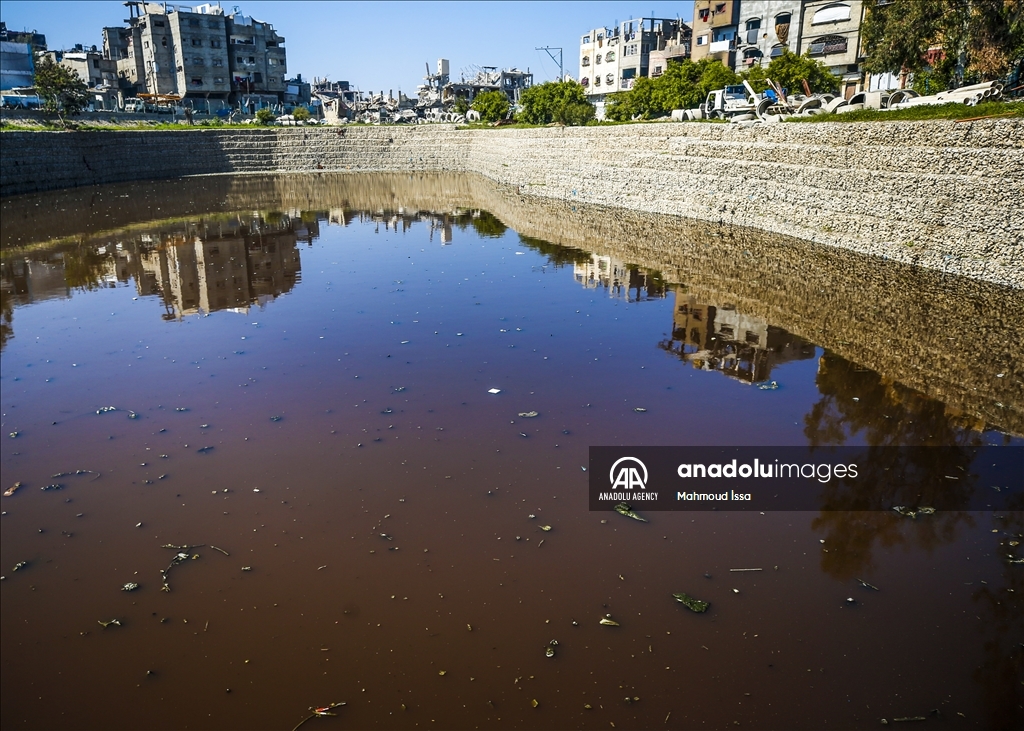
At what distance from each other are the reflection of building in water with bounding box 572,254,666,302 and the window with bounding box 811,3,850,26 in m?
41.9

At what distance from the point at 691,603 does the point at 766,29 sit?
58.4 meters

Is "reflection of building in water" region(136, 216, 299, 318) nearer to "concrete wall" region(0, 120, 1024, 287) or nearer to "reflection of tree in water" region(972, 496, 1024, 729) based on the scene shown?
"concrete wall" region(0, 120, 1024, 287)

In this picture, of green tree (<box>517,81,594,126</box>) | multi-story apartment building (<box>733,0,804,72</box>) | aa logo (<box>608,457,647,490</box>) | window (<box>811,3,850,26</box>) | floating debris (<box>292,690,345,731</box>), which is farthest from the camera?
multi-story apartment building (<box>733,0,804,72</box>)

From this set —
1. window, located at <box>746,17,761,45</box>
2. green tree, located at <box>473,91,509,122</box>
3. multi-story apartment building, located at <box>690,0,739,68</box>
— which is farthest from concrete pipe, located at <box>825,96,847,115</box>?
green tree, located at <box>473,91,509,122</box>

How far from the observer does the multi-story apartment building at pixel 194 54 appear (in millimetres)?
74188

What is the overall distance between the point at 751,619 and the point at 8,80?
294 feet

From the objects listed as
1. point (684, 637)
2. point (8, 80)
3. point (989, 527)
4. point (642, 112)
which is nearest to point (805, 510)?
point (989, 527)

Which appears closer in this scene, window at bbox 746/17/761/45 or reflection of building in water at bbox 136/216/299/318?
reflection of building in water at bbox 136/216/299/318

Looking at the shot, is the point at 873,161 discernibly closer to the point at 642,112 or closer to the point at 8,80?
the point at 642,112

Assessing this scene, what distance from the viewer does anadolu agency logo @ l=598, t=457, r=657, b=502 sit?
7.08 metres

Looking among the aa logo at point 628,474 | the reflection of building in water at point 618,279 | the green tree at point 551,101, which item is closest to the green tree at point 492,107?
the green tree at point 551,101

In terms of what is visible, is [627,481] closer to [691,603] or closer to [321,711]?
[691,603]

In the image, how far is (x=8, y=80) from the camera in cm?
7219

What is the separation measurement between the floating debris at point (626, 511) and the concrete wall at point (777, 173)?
36.4ft
